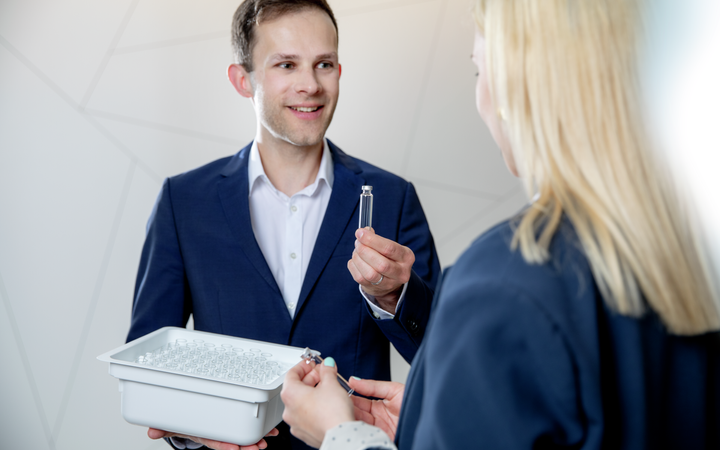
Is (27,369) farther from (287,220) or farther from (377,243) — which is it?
(377,243)

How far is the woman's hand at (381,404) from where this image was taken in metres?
1.12

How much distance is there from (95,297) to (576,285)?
255cm

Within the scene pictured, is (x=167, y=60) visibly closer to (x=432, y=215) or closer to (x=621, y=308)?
(x=432, y=215)

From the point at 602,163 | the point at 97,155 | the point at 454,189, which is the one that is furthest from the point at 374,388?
the point at 97,155

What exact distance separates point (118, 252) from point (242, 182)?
125cm

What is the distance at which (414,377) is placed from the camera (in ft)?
2.59

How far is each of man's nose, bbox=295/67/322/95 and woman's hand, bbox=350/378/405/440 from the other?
0.92m

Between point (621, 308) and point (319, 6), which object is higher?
point (319, 6)

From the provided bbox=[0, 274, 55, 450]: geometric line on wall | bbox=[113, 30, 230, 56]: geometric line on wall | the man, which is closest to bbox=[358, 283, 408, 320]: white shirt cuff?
the man

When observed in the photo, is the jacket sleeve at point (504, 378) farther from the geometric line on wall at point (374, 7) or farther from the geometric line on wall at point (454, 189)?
the geometric line on wall at point (374, 7)

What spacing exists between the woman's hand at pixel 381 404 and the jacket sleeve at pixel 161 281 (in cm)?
72

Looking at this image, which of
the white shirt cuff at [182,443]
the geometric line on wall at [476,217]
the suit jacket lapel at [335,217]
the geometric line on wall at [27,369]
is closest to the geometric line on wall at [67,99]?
the geometric line on wall at [27,369]

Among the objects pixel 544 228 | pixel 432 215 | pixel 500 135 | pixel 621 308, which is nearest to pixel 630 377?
pixel 621 308

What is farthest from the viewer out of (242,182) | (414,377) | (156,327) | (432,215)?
(432,215)
